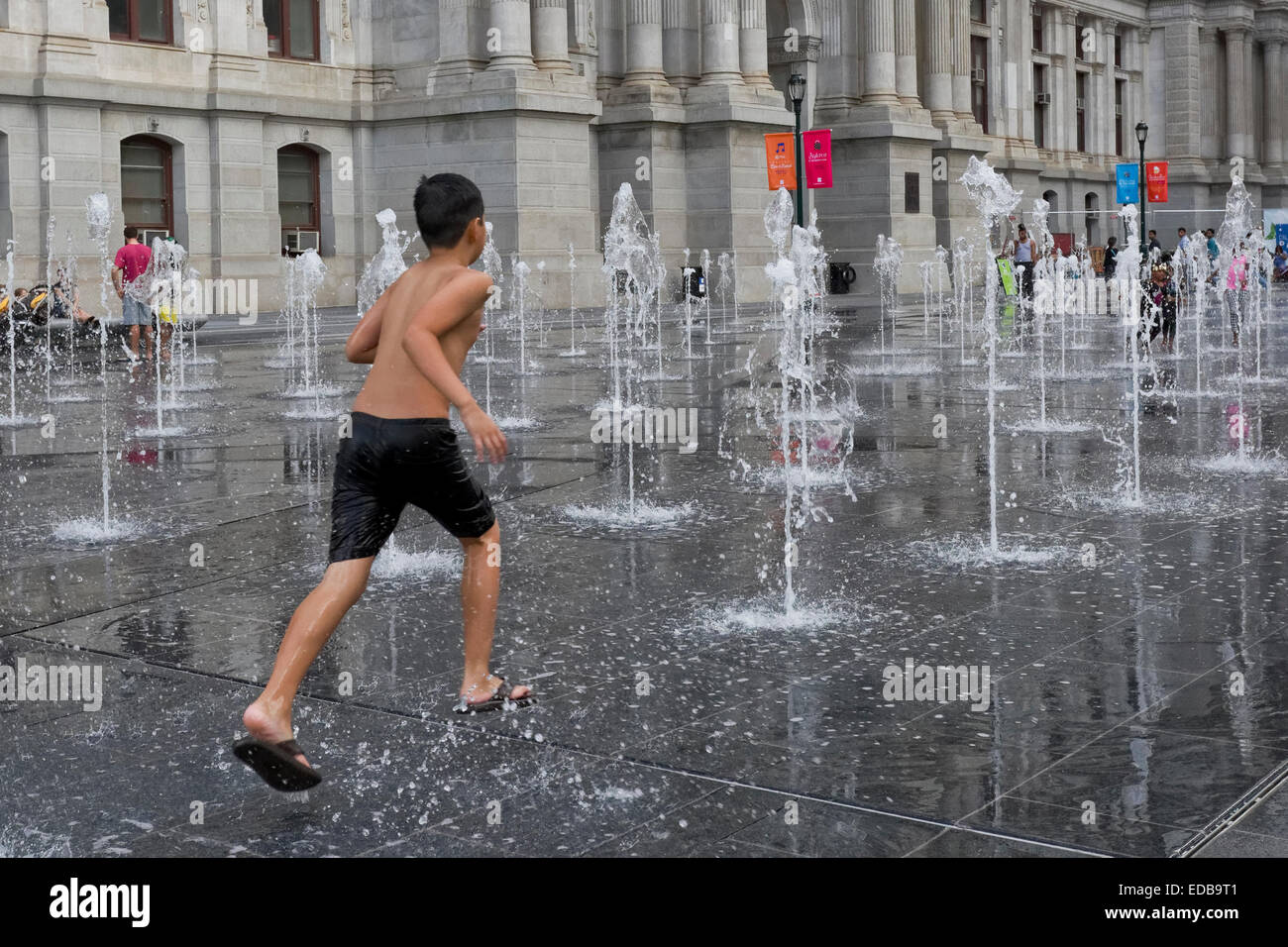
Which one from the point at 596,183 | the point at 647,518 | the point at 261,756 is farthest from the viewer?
the point at 596,183

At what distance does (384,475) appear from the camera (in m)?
4.89

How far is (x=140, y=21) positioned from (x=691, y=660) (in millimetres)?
29244

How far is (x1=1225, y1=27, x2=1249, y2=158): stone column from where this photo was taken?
250 ft

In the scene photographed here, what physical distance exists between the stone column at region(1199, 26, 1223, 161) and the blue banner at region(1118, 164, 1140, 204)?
1089 inches

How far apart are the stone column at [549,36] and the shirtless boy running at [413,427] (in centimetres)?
3164

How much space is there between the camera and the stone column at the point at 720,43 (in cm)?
3938

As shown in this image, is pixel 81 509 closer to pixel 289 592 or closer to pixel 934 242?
pixel 289 592

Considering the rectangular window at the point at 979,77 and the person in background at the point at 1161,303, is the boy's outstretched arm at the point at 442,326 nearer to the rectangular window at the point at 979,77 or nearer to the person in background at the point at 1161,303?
the person in background at the point at 1161,303

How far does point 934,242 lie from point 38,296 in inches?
1128

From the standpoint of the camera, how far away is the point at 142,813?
4.49 metres

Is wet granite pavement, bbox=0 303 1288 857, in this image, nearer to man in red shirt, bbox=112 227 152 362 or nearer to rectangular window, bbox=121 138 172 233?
man in red shirt, bbox=112 227 152 362

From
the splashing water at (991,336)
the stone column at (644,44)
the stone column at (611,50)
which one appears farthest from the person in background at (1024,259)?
the splashing water at (991,336)

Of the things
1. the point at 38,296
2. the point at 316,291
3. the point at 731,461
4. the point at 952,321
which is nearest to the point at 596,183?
the point at 316,291
